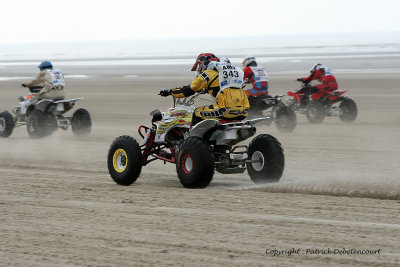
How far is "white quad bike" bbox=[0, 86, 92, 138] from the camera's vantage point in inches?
645

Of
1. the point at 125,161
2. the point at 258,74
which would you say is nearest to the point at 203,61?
the point at 125,161

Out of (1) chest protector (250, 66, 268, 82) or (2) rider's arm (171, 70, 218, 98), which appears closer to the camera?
(2) rider's arm (171, 70, 218, 98)

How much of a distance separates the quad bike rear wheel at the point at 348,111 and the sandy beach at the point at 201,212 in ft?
13.9

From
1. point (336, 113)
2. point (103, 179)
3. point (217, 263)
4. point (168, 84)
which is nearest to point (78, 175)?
point (103, 179)

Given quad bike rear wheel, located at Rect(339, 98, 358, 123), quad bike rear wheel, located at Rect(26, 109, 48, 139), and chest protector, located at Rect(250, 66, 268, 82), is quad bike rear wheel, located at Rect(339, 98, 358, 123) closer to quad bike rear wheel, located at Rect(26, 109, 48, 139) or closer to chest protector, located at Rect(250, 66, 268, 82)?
chest protector, located at Rect(250, 66, 268, 82)

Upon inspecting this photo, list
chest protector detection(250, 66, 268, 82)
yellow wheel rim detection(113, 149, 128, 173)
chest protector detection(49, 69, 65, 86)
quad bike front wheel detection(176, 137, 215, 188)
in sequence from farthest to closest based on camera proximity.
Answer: chest protector detection(250, 66, 268, 82) < chest protector detection(49, 69, 65, 86) < yellow wheel rim detection(113, 149, 128, 173) < quad bike front wheel detection(176, 137, 215, 188)

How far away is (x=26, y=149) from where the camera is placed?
1477 centimetres

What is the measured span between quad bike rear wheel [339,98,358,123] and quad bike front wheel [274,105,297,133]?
2.48 m

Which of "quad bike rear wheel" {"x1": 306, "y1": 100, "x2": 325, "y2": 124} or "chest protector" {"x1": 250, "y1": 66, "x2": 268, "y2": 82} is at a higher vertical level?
"chest protector" {"x1": 250, "y1": 66, "x2": 268, "y2": 82}

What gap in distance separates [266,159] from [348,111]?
9.97 meters

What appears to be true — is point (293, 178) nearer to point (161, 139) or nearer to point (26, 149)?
point (161, 139)

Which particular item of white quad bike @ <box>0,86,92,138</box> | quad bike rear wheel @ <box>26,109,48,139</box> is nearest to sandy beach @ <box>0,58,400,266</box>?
quad bike rear wheel @ <box>26,109,48,139</box>

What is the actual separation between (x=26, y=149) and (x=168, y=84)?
23038mm

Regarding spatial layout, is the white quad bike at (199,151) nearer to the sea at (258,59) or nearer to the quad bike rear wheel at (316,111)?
the quad bike rear wheel at (316,111)
